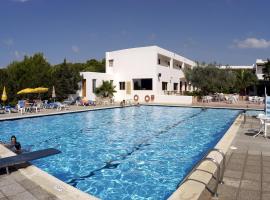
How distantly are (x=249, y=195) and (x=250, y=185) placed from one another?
0.46 m

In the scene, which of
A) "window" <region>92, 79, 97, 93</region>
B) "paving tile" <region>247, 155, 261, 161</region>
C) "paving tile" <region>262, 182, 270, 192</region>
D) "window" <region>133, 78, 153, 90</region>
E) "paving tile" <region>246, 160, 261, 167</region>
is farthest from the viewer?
"window" <region>133, 78, 153, 90</region>

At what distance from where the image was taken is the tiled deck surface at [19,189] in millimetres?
4527

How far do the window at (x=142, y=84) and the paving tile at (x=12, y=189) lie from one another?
26.5 m

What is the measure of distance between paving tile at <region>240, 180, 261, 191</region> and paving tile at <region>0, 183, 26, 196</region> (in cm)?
375

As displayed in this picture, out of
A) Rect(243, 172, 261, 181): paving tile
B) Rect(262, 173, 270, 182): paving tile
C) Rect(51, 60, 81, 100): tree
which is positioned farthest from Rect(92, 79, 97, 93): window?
Rect(262, 173, 270, 182): paving tile

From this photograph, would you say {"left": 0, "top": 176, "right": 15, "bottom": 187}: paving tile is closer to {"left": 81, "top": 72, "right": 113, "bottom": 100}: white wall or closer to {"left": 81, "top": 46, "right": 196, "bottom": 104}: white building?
{"left": 81, "top": 72, "right": 113, "bottom": 100}: white wall

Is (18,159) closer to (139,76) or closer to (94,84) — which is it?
(94,84)

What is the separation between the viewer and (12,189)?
4879 millimetres

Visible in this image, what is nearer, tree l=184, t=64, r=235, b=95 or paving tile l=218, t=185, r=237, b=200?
paving tile l=218, t=185, r=237, b=200

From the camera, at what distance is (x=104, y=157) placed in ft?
28.9

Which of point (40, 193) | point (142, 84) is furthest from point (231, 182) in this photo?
point (142, 84)

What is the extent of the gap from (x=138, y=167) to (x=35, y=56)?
3166 centimetres

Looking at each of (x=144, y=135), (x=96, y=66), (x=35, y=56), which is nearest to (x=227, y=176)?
(x=144, y=135)

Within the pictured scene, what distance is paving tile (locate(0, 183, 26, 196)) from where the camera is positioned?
469cm
